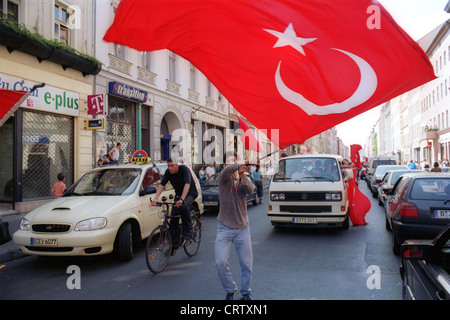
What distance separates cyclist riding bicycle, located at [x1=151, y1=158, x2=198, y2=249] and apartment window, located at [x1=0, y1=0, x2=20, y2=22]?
819 cm

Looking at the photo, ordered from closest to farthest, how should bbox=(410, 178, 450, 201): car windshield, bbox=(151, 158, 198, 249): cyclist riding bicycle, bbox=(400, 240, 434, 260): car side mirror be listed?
bbox=(400, 240, 434, 260): car side mirror
bbox=(410, 178, 450, 201): car windshield
bbox=(151, 158, 198, 249): cyclist riding bicycle

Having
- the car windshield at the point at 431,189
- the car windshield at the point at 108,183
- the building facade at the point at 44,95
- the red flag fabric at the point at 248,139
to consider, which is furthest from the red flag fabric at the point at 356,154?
the red flag fabric at the point at 248,139

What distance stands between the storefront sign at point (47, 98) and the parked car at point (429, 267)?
38.2ft

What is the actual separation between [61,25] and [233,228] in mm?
12629

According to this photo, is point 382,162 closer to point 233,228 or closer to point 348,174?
point 348,174

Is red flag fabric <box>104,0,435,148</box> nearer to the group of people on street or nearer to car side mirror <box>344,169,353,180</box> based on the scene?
the group of people on street

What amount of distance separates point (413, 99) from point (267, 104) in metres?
74.1

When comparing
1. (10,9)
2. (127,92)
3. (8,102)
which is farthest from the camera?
(127,92)

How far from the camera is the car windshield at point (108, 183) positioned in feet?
23.3

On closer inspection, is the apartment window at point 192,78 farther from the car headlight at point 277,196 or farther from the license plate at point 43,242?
the license plate at point 43,242

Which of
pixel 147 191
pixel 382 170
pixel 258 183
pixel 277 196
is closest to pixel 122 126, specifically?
pixel 258 183

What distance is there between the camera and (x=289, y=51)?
358cm

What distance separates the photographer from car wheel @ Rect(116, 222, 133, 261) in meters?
6.32

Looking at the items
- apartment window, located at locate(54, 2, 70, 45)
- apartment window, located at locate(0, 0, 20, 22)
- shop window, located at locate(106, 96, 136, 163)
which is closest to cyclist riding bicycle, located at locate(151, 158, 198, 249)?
apartment window, located at locate(0, 0, 20, 22)
